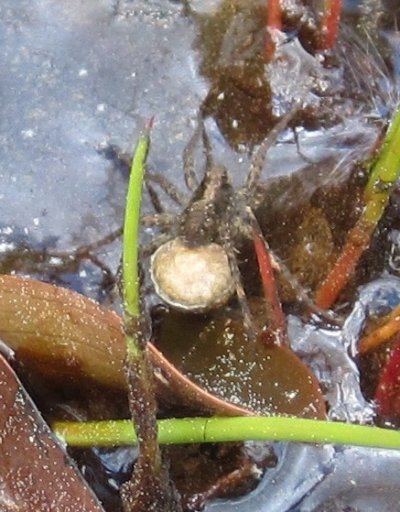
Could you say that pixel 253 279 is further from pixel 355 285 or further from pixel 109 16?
pixel 109 16

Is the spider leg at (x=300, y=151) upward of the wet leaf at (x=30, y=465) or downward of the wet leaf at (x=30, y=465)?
upward

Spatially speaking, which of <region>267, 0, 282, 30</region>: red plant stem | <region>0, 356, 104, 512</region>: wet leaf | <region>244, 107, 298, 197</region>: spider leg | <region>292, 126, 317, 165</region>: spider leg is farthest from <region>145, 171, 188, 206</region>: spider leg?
<region>0, 356, 104, 512</region>: wet leaf

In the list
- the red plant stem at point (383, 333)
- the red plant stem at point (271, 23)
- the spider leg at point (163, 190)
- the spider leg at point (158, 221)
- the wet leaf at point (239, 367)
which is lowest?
the wet leaf at point (239, 367)

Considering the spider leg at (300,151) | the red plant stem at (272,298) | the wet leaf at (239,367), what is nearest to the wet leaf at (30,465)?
the wet leaf at (239,367)

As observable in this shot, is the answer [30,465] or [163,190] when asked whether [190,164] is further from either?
[30,465]

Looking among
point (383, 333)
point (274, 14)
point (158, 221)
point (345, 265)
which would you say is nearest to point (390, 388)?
point (383, 333)

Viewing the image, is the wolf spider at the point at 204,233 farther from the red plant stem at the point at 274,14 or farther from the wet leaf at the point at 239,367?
the red plant stem at the point at 274,14

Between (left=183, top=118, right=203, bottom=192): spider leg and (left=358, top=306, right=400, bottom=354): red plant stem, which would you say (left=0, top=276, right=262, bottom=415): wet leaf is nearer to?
(left=358, top=306, right=400, bottom=354): red plant stem
